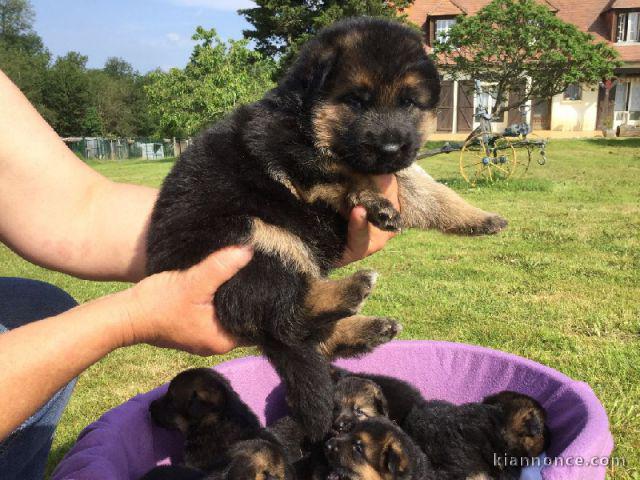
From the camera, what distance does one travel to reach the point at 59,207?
2.94m

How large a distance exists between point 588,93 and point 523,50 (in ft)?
39.8

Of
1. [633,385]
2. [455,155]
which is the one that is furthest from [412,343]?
[455,155]

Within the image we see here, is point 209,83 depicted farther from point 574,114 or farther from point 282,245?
point 282,245

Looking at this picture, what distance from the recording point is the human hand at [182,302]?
226 centimetres

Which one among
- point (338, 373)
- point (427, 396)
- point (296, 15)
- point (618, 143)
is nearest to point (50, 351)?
point (338, 373)

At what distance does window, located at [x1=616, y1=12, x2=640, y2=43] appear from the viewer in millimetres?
29625

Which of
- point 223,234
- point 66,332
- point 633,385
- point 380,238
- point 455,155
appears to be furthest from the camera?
point 455,155

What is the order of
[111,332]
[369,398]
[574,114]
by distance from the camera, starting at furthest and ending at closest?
[574,114], [369,398], [111,332]

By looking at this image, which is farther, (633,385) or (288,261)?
(633,385)

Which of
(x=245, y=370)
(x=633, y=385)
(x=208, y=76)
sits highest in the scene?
(x=208, y=76)

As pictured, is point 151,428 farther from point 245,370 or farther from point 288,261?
point 288,261

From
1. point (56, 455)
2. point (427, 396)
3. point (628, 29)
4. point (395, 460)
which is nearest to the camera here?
point (395, 460)

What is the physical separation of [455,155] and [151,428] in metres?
20.6

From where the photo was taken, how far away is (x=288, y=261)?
239cm
